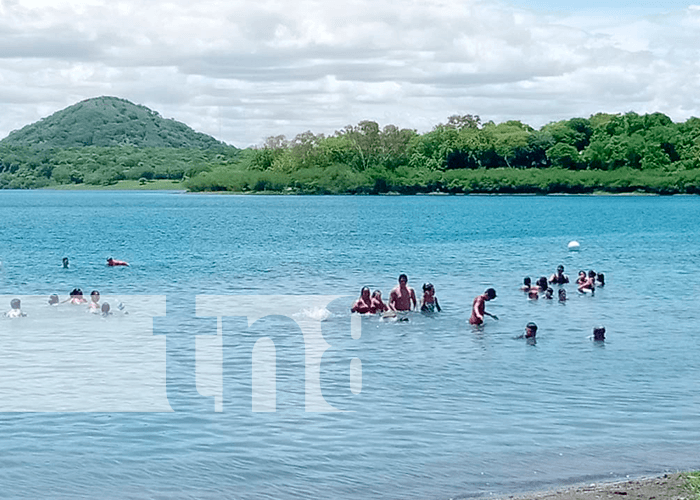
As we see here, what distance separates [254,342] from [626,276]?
29.8m

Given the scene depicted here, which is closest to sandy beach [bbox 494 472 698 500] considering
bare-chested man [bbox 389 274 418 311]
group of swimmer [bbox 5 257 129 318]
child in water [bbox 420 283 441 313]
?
bare-chested man [bbox 389 274 418 311]

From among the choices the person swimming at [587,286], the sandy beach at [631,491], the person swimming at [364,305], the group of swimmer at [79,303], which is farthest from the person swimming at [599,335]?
the group of swimmer at [79,303]

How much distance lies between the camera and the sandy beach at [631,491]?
1293 centimetres

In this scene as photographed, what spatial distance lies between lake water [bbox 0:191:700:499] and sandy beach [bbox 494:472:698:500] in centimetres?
95

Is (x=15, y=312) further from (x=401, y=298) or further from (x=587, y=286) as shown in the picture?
(x=587, y=286)

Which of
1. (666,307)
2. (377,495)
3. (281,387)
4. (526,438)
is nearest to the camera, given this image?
(377,495)

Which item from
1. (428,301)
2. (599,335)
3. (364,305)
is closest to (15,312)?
(364,305)

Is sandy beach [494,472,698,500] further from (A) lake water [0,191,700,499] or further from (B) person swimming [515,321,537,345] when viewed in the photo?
(B) person swimming [515,321,537,345]

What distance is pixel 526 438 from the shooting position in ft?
57.2

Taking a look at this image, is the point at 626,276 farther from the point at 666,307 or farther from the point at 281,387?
the point at 281,387

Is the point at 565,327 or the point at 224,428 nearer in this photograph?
the point at 224,428

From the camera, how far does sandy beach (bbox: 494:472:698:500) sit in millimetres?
12930

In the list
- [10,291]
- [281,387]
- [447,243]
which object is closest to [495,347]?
[281,387]

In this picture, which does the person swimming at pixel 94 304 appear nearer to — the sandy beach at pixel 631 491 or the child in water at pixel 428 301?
the child in water at pixel 428 301
